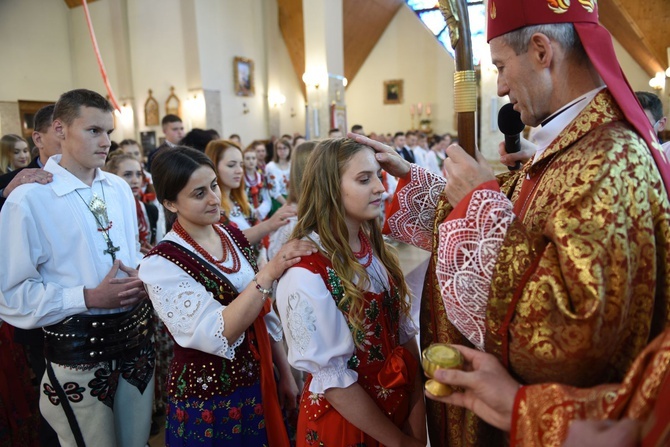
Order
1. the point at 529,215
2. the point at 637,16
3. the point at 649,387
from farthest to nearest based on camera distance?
1. the point at 637,16
2. the point at 529,215
3. the point at 649,387

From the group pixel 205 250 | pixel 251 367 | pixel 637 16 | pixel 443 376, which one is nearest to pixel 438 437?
pixel 443 376

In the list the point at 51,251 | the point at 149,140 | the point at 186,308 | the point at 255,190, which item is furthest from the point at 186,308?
the point at 149,140

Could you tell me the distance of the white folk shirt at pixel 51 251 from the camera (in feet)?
6.36

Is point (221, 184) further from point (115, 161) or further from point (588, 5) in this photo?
point (588, 5)

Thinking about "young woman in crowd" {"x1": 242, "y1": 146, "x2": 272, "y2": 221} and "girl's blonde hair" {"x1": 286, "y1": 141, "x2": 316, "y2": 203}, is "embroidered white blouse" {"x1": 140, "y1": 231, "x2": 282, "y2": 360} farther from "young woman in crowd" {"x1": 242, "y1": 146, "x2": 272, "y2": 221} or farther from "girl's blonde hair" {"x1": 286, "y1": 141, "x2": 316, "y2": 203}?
"young woman in crowd" {"x1": 242, "y1": 146, "x2": 272, "y2": 221}

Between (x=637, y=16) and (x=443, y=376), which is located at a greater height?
(x=637, y=16)

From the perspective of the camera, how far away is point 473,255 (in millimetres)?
1092

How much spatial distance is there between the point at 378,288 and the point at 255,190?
3.75 meters

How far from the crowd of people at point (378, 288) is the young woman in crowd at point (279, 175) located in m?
3.14

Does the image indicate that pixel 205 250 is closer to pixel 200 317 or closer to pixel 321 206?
pixel 200 317

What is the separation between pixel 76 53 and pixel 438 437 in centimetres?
1578

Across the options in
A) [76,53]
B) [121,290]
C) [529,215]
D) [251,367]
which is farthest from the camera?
[76,53]

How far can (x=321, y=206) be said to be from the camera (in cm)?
164

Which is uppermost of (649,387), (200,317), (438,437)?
(649,387)
